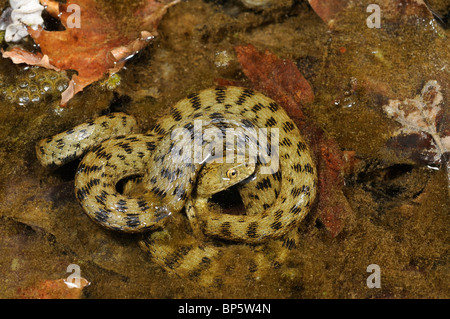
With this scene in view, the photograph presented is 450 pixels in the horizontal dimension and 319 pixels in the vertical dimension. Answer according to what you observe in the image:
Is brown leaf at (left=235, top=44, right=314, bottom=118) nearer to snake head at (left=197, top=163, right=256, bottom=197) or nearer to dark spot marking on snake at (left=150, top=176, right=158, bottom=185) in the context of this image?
snake head at (left=197, top=163, right=256, bottom=197)

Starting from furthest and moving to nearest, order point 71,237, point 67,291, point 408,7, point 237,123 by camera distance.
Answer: point 408,7 → point 237,123 → point 71,237 → point 67,291

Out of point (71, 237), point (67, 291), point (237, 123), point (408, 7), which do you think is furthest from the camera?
point (408, 7)

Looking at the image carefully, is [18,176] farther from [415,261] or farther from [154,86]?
[415,261]

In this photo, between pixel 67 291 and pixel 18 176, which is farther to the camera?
pixel 18 176

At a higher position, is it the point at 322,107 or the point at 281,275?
the point at 322,107

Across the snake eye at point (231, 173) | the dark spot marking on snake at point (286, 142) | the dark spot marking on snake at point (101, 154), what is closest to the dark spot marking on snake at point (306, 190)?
the dark spot marking on snake at point (286, 142)

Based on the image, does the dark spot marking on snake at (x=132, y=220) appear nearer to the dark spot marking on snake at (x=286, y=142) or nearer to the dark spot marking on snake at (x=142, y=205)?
the dark spot marking on snake at (x=142, y=205)

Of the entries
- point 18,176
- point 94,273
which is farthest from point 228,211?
point 18,176
